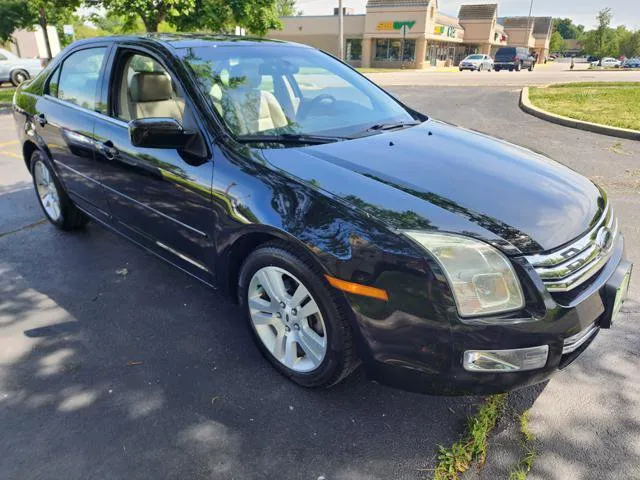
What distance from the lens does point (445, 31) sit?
5106 cm

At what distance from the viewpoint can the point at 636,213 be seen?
4801mm

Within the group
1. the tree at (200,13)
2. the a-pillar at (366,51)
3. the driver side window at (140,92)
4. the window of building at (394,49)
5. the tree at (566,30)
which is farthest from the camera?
the tree at (566,30)

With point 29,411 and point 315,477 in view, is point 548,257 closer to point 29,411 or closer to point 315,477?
point 315,477

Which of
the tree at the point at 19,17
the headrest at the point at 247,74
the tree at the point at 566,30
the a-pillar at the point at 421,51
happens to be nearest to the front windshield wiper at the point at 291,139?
the headrest at the point at 247,74

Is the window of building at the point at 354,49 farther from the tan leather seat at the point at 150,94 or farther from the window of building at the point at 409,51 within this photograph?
the tan leather seat at the point at 150,94

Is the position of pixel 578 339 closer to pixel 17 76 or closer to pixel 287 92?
pixel 287 92

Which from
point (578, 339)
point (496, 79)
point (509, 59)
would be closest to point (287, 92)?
point (578, 339)

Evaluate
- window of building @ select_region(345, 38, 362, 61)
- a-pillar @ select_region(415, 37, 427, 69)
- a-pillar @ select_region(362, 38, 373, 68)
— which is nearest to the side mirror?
a-pillar @ select_region(415, 37, 427, 69)

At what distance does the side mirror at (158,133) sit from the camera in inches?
98.2

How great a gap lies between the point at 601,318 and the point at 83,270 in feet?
11.3

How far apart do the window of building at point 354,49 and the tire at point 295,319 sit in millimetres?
49265

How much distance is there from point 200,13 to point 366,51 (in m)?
37.5

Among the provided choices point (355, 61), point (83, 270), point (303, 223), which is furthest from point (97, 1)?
point (355, 61)

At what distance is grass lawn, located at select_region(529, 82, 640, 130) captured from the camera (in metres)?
9.21
